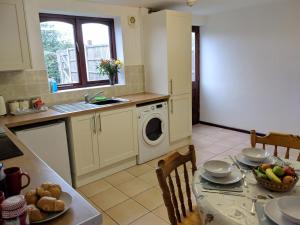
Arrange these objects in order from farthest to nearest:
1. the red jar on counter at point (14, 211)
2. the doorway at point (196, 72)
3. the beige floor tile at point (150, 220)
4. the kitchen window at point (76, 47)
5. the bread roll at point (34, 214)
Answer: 1. the doorway at point (196, 72)
2. the kitchen window at point (76, 47)
3. the beige floor tile at point (150, 220)
4. the bread roll at point (34, 214)
5. the red jar on counter at point (14, 211)

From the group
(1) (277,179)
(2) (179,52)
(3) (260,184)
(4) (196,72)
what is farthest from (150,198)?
(4) (196,72)

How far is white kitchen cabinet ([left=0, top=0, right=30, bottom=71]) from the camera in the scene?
229cm

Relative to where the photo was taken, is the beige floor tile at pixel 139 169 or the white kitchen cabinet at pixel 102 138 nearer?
the white kitchen cabinet at pixel 102 138

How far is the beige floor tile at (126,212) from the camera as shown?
2.17 metres

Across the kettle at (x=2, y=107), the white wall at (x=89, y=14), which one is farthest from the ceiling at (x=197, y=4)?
the kettle at (x=2, y=107)

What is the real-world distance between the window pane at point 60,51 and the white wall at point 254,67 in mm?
2613

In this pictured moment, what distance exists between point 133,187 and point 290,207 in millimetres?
1911

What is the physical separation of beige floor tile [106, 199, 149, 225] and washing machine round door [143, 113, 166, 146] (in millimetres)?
1059

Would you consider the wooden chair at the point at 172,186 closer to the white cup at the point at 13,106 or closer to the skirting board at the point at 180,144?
the white cup at the point at 13,106

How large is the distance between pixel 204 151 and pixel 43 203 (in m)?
3.06

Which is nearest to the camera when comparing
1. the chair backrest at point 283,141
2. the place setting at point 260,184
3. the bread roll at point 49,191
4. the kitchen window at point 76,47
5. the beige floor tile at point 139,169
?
the bread roll at point 49,191

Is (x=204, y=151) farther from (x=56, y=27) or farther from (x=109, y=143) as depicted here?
(x=56, y=27)

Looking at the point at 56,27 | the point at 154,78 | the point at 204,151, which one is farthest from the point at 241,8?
the point at 56,27

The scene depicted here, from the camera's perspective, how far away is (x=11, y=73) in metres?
2.68
